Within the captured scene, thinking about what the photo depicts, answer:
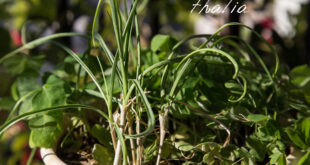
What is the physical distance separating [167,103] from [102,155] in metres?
0.10

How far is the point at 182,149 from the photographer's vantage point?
331 millimetres

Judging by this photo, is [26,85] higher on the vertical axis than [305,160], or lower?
higher

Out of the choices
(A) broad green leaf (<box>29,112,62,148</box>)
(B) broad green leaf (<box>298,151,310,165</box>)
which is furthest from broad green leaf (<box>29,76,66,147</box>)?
(B) broad green leaf (<box>298,151,310,165</box>)

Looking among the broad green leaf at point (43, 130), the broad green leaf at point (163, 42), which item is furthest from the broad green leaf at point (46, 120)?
the broad green leaf at point (163, 42)

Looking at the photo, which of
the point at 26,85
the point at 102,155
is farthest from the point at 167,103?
the point at 26,85

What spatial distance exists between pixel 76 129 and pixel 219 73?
0.22 meters

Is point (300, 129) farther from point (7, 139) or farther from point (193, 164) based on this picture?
point (7, 139)

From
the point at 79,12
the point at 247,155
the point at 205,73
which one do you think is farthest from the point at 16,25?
the point at 247,155

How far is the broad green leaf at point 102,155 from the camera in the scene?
0.34 meters

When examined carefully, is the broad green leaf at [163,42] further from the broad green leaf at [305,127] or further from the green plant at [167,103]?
the broad green leaf at [305,127]

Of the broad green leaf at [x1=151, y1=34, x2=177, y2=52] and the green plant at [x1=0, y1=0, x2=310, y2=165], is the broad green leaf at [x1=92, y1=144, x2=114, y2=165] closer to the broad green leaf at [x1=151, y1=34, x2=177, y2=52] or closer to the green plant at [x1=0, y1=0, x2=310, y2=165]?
the green plant at [x1=0, y1=0, x2=310, y2=165]

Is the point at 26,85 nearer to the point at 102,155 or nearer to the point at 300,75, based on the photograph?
the point at 102,155

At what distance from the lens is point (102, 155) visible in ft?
1.12

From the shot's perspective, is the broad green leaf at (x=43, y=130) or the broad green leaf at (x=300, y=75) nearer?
the broad green leaf at (x=43, y=130)
